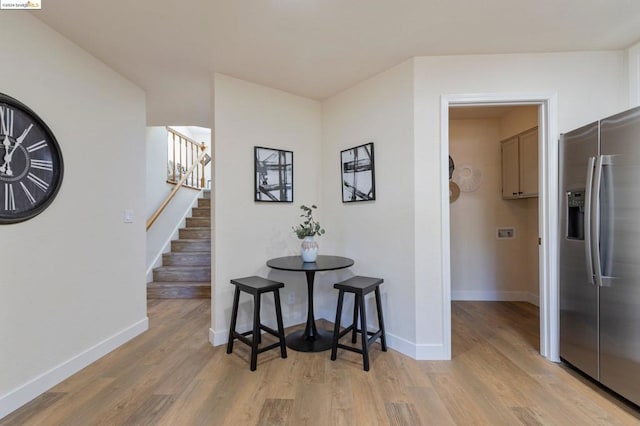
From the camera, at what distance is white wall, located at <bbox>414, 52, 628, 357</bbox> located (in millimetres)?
2213

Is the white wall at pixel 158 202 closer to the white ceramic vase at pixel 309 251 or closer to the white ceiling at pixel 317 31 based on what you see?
the white ceiling at pixel 317 31

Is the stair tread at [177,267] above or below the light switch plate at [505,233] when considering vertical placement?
below

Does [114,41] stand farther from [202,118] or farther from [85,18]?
[202,118]

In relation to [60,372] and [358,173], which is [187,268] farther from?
[358,173]

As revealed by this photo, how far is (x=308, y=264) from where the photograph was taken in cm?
245

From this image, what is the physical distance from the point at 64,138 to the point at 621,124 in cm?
375

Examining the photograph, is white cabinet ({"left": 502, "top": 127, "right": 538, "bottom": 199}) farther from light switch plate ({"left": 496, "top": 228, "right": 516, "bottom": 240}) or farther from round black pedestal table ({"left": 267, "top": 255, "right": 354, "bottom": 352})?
round black pedestal table ({"left": 267, "top": 255, "right": 354, "bottom": 352})

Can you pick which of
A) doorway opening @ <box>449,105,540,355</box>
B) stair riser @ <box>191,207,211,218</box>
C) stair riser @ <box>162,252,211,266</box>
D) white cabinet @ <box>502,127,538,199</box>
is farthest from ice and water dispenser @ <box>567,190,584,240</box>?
stair riser @ <box>191,207,211,218</box>

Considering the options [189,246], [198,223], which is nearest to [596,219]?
[189,246]

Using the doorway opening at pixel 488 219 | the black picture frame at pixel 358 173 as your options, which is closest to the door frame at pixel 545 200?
the black picture frame at pixel 358 173

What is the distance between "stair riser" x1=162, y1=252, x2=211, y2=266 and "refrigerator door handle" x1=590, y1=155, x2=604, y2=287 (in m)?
4.38

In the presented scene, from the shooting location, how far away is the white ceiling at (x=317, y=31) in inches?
67.8

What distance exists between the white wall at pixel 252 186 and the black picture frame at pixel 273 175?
0.05 metres

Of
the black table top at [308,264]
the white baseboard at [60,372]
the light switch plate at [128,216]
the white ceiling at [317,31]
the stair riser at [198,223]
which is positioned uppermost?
the white ceiling at [317,31]
